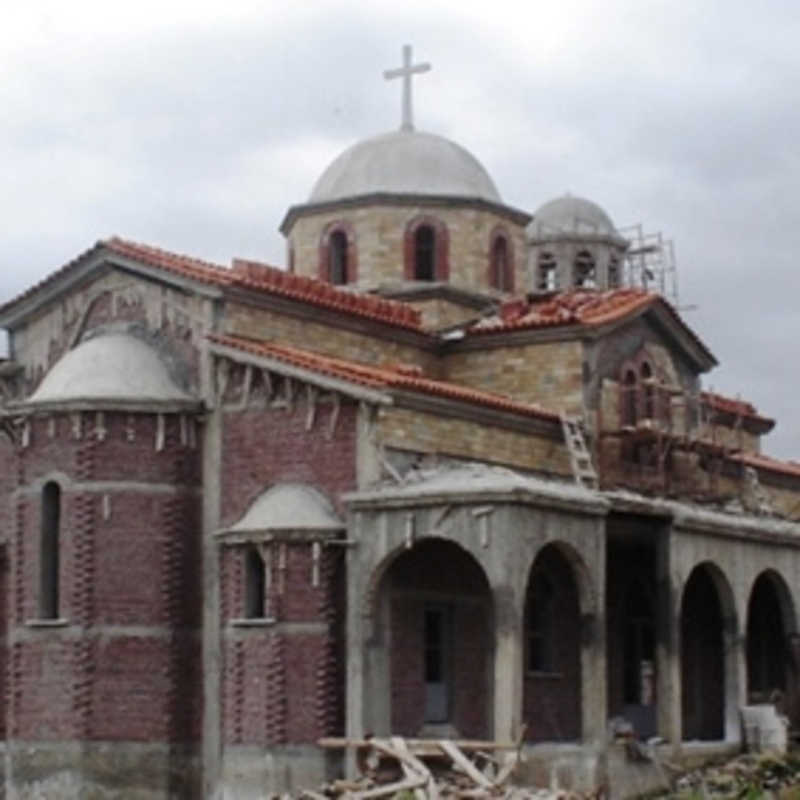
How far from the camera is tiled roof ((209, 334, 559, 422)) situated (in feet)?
110

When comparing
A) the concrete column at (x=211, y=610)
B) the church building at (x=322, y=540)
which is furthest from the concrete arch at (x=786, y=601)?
the concrete column at (x=211, y=610)

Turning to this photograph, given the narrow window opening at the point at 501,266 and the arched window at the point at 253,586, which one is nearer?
the arched window at the point at 253,586

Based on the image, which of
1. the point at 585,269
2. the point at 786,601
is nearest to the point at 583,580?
the point at 786,601

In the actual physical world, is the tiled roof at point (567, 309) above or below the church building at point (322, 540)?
above

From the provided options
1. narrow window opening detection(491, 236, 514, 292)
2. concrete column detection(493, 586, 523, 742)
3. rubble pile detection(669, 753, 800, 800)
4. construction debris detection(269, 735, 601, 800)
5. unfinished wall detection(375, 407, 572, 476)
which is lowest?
rubble pile detection(669, 753, 800, 800)

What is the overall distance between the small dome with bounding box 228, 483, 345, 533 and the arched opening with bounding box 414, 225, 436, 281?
1122cm

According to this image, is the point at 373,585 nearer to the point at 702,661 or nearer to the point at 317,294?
the point at 317,294

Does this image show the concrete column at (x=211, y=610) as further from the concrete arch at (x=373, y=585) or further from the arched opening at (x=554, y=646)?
the arched opening at (x=554, y=646)

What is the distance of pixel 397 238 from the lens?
44125 millimetres

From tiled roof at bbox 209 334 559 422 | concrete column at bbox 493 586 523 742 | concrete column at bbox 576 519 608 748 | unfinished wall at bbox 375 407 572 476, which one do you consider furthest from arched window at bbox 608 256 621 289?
concrete column at bbox 493 586 523 742

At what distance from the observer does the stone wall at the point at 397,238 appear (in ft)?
145

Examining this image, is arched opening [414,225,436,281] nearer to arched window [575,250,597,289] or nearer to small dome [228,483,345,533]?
arched window [575,250,597,289]

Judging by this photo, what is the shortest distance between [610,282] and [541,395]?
599 inches

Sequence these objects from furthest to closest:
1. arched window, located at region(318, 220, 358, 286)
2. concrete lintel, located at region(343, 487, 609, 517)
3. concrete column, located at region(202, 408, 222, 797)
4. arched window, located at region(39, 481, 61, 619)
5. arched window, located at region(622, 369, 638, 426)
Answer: arched window, located at region(318, 220, 358, 286) < arched window, located at region(622, 369, 638, 426) < arched window, located at region(39, 481, 61, 619) < concrete column, located at region(202, 408, 222, 797) < concrete lintel, located at region(343, 487, 609, 517)
